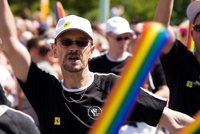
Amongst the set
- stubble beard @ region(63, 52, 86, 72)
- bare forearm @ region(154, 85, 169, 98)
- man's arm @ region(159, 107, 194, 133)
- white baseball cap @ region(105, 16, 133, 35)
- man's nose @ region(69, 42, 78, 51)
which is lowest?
bare forearm @ region(154, 85, 169, 98)

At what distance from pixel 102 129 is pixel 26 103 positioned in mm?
4224

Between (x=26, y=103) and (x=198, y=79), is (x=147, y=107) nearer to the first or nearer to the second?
(x=198, y=79)

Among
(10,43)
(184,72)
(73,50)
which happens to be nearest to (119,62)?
(184,72)

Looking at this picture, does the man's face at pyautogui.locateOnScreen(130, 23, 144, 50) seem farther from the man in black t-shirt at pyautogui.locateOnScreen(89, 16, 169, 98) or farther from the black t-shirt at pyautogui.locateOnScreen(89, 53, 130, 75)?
the black t-shirt at pyautogui.locateOnScreen(89, 53, 130, 75)

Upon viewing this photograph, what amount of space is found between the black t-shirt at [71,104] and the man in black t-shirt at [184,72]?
719mm

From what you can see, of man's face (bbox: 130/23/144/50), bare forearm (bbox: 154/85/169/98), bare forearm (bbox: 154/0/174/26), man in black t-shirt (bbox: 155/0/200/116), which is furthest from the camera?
man's face (bbox: 130/23/144/50)

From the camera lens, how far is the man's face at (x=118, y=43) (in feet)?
16.3

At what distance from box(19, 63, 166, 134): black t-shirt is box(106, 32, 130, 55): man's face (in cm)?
222

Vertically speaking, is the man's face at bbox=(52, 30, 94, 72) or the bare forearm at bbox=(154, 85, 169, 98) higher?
the man's face at bbox=(52, 30, 94, 72)

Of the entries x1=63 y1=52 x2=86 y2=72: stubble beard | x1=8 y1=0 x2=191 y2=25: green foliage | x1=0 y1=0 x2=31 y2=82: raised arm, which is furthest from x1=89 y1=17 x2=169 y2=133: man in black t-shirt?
x1=8 y1=0 x2=191 y2=25: green foliage

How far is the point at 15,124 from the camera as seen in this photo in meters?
2.59

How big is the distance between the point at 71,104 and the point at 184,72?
1266mm

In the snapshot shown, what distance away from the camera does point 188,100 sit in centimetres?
324

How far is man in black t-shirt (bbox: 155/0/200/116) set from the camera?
127 inches
